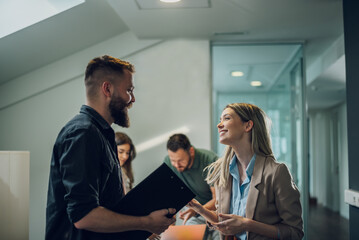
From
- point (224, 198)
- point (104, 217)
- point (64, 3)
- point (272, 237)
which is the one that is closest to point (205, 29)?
point (64, 3)

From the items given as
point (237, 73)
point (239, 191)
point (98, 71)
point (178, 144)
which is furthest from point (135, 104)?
point (98, 71)

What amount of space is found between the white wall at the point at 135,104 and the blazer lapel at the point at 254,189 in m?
2.16

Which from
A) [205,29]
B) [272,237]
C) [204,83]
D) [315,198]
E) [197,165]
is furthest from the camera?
[315,198]

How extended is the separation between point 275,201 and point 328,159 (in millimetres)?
8163

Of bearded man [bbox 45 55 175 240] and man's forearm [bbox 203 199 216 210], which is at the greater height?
bearded man [bbox 45 55 175 240]

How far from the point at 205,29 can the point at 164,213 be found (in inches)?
113

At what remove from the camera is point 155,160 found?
13.9ft

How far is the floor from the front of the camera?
5.64m

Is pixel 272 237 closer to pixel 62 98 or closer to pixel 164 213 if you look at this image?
pixel 164 213

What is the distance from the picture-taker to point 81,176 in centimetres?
129

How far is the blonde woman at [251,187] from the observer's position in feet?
6.23

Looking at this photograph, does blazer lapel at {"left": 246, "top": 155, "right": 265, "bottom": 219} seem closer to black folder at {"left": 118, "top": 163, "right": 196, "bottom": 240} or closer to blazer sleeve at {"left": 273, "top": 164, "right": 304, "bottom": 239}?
blazer sleeve at {"left": 273, "top": 164, "right": 304, "bottom": 239}

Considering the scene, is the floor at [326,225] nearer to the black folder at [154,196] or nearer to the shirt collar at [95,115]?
the black folder at [154,196]

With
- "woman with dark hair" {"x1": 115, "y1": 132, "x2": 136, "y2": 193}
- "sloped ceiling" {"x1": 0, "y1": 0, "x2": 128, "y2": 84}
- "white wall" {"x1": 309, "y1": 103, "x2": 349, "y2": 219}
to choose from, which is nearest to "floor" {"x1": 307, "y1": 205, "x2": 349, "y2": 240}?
"white wall" {"x1": 309, "y1": 103, "x2": 349, "y2": 219}
